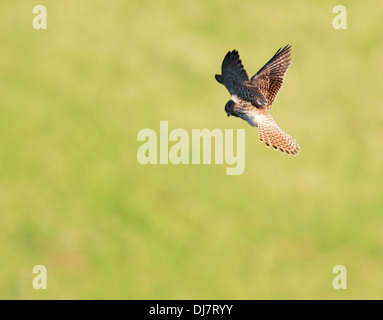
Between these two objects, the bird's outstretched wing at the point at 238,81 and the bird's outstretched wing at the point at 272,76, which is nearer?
the bird's outstretched wing at the point at 238,81

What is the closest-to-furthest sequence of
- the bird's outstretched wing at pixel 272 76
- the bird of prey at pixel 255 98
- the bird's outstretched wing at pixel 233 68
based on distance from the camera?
1. the bird's outstretched wing at pixel 233 68
2. the bird of prey at pixel 255 98
3. the bird's outstretched wing at pixel 272 76

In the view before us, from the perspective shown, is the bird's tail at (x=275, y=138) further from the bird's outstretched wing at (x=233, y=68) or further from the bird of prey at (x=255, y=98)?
the bird's outstretched wing at (x=233, y=68)

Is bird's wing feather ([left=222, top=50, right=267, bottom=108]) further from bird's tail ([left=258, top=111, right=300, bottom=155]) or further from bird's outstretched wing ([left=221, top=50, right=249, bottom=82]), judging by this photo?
bird's tail ([left=258, top=111, right=300, bottom=155])

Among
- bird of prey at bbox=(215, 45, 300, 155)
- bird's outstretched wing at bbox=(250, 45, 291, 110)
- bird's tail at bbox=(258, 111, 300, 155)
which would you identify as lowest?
bird's tail at bbox=(258, 111, 300, 155)

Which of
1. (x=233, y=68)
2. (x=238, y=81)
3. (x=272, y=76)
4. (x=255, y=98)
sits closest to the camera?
(x=233, y=68)

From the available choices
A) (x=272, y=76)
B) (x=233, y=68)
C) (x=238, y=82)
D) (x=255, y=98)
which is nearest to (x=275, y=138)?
(x=255, y=98)

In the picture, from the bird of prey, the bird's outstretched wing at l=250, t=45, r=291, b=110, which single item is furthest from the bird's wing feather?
the bird's outstretched wing at l=250, t=45, r=291, b=110

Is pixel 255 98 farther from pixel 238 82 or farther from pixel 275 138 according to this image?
pixel 275 138

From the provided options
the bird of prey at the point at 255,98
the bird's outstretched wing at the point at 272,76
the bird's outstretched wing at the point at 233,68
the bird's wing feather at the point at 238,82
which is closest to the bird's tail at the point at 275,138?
the bird of prey at the point at 255,98
